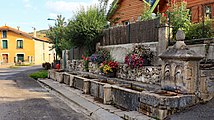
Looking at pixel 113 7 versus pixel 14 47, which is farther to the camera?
pixel 14 47

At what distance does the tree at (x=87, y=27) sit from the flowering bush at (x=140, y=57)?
5247 mm

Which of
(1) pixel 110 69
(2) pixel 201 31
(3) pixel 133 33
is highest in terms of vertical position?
(3) pixel 133 33

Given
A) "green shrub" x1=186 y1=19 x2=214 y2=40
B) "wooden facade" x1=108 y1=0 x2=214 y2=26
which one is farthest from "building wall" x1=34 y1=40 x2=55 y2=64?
"green shrub" x1=186 y1=19 x2=214 y2=40

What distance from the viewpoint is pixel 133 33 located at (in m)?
12.4

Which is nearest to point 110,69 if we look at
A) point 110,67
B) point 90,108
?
point 110,67

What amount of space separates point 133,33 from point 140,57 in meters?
2.22

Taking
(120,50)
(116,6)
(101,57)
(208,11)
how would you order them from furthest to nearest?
(116,6)
(101,57)
(208,11)
(120,50)

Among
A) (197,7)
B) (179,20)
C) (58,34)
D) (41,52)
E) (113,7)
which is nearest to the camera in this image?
(179,20)

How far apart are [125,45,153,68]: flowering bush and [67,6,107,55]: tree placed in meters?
5.25

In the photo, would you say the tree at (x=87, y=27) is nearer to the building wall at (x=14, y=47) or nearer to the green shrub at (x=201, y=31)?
the green shrub at (x=201, y=31)

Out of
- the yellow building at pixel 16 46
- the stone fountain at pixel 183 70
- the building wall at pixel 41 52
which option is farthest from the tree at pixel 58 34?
the building wall at pixel 41 52

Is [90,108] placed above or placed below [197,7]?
below

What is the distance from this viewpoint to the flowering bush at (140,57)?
10.5 metres

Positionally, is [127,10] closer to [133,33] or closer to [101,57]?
[101,57]
